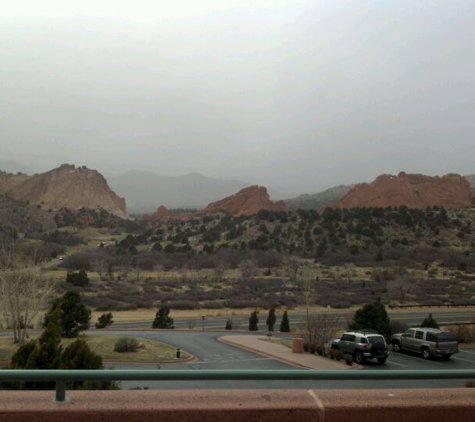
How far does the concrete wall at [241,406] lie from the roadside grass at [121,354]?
1868 cm

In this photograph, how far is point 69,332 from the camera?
2659 centimetres

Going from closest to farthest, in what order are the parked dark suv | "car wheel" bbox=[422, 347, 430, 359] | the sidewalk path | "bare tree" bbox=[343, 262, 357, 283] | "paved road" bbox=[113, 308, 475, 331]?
the sidewalk path → the parked dark suv → "car wheel" bbox=[422, 347, 430, 359] → "paved road" bbox=[113, 308, 475, 331] → "bare tree" bbox=[343, 262, 357, 283]

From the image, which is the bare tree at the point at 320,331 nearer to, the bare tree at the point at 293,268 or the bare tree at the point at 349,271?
the bare tree at the point at 293,268

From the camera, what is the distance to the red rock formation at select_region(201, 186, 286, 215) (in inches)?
5743

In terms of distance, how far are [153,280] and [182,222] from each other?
6449 centimetres

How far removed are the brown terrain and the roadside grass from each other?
132802 mm

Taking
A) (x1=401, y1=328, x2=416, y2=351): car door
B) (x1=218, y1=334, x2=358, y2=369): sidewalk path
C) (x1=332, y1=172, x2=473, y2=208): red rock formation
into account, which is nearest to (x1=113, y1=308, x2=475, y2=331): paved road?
(x1=218, y1=334, x2=358, y2=369): sidewalk path

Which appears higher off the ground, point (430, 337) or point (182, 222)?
point (182, 222)

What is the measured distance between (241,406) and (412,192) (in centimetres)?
13451

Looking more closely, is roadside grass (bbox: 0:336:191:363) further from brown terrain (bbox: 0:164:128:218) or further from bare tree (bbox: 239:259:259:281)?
brown terrain (bbox: 0:164:128:218)

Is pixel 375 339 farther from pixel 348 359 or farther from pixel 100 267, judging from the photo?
pixel 100 267

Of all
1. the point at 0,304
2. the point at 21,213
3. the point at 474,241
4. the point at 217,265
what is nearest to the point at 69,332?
the point at 0,304

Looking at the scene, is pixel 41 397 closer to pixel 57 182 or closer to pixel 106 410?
pixel 106 410

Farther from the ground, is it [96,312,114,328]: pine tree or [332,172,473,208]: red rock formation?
[332,172,473,208]: red rock formation
